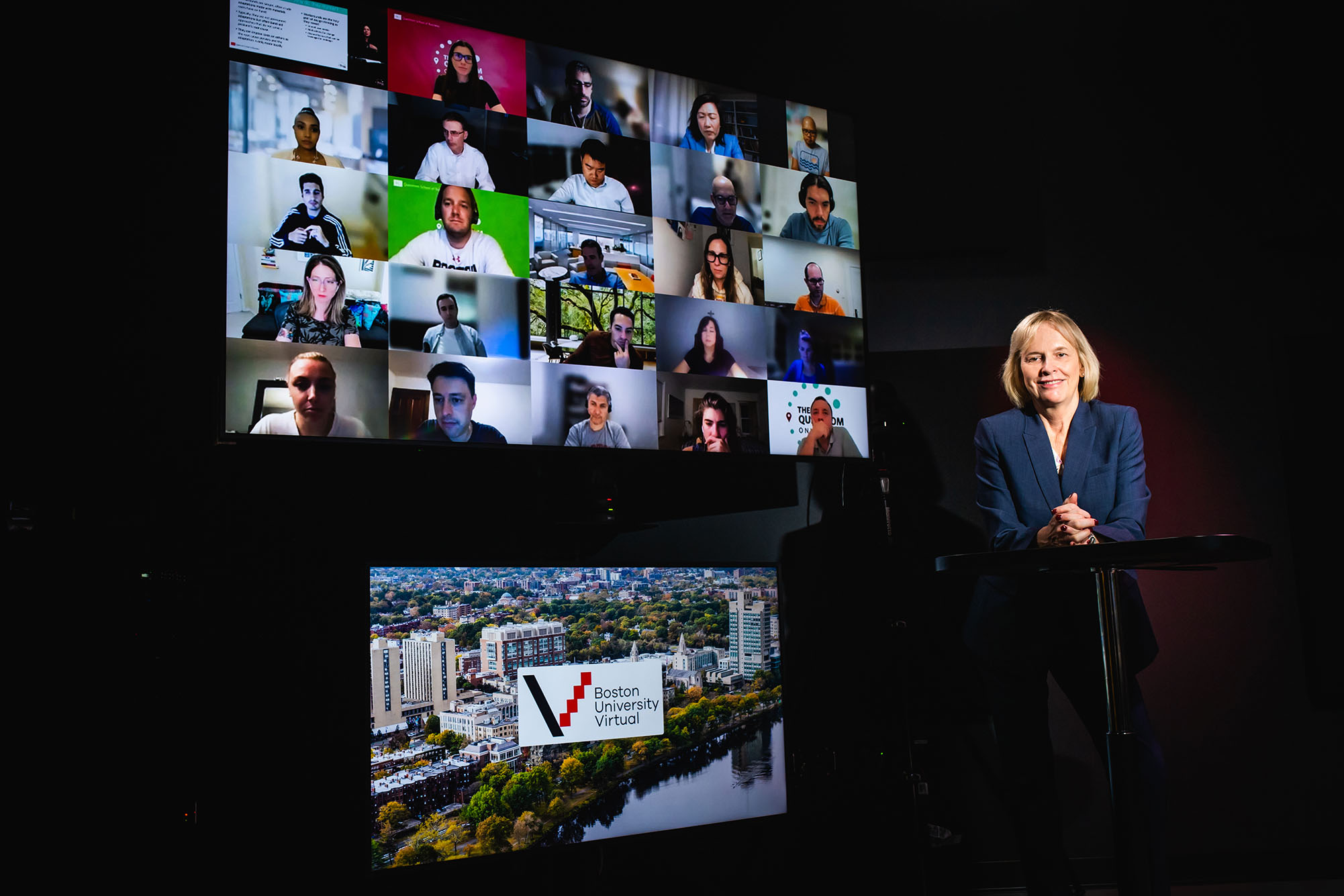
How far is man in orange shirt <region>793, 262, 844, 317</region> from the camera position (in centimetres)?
306

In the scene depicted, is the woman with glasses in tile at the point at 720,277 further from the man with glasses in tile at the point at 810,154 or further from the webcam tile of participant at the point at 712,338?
the man with glasses in tile at the point at 810,154

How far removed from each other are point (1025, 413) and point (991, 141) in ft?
3.81

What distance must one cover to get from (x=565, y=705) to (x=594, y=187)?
139 cm

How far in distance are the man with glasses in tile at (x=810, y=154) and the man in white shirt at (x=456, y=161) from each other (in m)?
1.01

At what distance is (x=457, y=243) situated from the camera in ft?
8.39

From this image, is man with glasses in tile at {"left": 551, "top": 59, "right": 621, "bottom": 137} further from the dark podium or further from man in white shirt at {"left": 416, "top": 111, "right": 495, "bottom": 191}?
the dark podium

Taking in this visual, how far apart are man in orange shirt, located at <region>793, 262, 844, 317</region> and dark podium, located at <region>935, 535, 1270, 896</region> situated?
1.37 metres

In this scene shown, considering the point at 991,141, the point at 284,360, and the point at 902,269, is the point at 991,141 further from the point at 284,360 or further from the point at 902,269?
the point at 284,360

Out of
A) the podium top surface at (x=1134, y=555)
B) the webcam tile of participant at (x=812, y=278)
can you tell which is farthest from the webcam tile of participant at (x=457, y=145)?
the podium top surface at (x=1134, y=555)

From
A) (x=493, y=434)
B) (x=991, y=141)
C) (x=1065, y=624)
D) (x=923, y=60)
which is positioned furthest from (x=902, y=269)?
(x=493, y=434)

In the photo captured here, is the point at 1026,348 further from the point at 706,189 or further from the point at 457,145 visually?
the point at 457,145

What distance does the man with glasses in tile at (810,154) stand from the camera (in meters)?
3.14

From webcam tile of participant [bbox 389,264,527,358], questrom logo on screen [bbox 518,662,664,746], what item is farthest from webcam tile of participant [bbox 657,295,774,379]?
questrom logo on screen [bbox 518,662,664,746]

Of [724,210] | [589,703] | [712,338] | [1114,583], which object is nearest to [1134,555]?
[1114,583]
